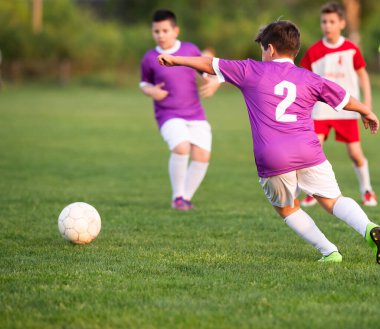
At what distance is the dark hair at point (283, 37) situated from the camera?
5.75m

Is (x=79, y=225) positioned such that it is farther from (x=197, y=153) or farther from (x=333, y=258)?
(x=197, y=153)

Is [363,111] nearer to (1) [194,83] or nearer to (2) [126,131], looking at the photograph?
(1) [194,83]

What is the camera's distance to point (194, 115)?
9.34 m

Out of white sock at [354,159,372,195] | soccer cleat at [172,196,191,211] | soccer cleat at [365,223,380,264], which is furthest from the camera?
white sock at [354,159,372,195]

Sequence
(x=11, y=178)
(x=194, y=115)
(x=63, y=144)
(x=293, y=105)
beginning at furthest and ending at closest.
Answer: (x=63, y=144), (x=11, y=178), (x=194, y=115), (x=293, y=105)

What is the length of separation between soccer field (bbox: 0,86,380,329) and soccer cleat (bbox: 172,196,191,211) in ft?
0.35

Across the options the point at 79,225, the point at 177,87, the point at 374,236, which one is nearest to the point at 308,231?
the point at 374,236

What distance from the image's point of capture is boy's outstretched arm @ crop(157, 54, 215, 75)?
5695mm

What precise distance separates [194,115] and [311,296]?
4782 millimetres

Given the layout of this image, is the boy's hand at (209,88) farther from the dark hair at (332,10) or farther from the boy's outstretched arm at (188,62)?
the boy's outstretched arm at (188,62)

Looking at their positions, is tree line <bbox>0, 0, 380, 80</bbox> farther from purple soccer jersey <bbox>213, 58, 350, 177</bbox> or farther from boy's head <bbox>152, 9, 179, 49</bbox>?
purple soccer jersey <bbox>213, 58, 350, 177</bbox>

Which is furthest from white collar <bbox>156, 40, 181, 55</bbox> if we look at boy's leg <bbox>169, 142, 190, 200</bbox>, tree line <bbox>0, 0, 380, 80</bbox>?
tree line <bbox>0, 0, 380, 80</bbox>

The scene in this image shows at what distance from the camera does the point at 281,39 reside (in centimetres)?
577

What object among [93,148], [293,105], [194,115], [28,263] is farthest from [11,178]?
[293,105]
